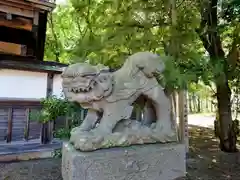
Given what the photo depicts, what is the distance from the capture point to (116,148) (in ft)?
7.21

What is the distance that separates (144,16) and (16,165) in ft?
10.7

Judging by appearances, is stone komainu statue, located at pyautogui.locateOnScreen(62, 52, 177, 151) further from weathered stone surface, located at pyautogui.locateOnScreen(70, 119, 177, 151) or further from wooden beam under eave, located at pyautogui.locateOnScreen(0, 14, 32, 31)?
wooden beam under eave, located at pyautogui.locateOnScreen(0, 14, 32, 31)

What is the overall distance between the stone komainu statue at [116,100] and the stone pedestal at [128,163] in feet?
0.25

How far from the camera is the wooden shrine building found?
13.3 ft

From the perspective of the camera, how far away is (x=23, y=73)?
447 cm

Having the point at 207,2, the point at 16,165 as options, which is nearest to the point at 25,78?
the point at 16,165

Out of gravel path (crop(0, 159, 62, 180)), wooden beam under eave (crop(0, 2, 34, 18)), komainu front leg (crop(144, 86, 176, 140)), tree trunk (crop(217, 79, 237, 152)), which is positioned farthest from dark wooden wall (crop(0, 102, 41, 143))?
tree trunk (crop(217, 79, 237, 152))

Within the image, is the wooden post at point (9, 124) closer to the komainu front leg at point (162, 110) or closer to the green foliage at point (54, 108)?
the green foliage at point (54, 108)

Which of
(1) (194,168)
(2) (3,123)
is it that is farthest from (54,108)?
(1) (194,168)

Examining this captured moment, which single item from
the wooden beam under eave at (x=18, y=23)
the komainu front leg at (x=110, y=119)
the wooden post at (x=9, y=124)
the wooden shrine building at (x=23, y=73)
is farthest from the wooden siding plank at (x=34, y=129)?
the komainu front leg at (x=110, y=119)

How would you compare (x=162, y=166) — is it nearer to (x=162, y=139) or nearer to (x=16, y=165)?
(x=162, y=139)

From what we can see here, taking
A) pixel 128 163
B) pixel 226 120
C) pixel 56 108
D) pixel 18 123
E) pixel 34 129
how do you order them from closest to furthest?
1. pixel 128 163
2. pixel 56 108
3. pixel 18 123
4. pixel 34 129
5. pixel 226 120

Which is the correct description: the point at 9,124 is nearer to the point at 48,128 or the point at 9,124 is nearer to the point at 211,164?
the point at 48,128

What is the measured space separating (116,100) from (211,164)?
9.52 ft
